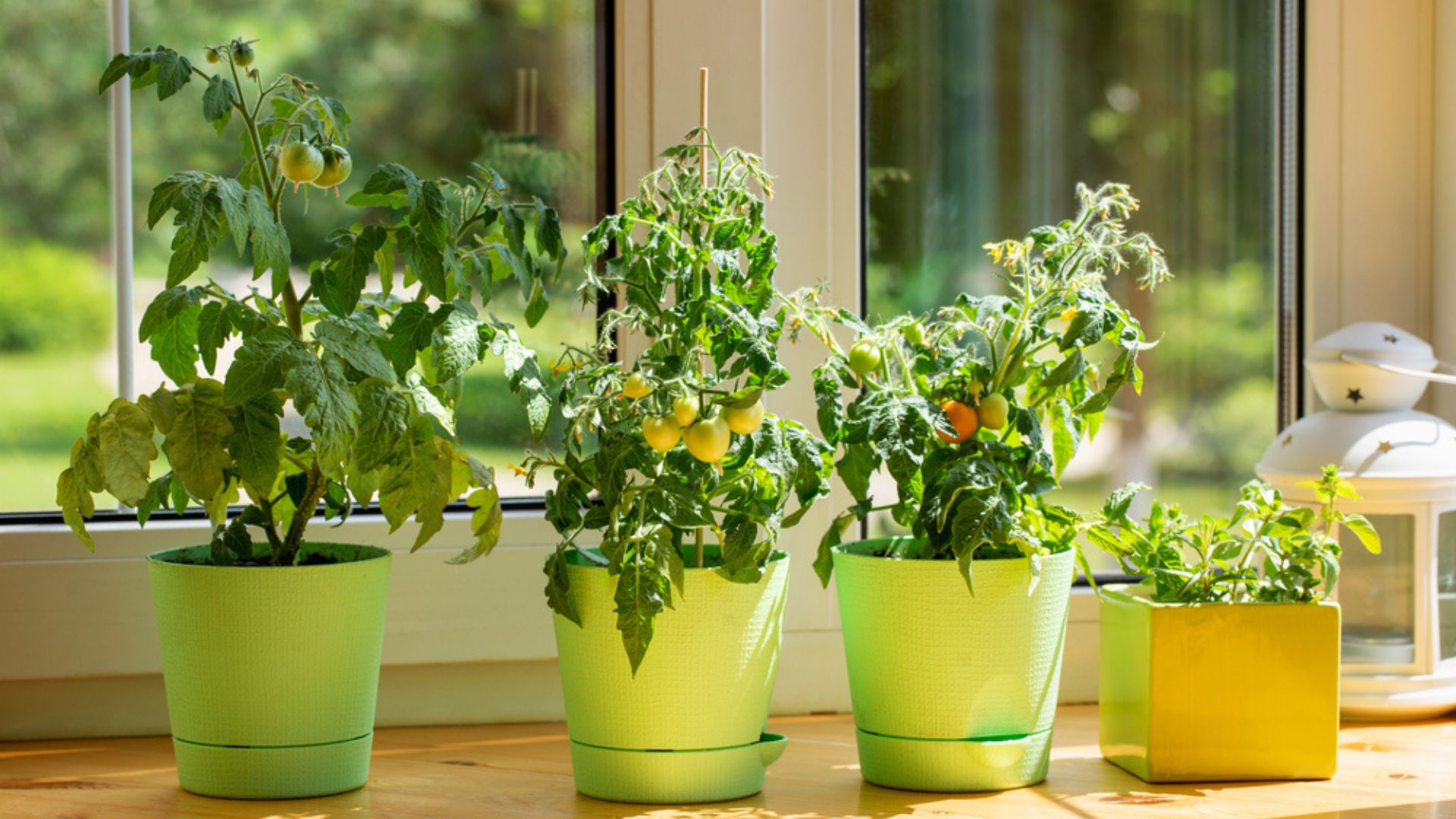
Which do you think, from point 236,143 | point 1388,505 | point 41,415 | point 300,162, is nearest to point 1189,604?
point 1388,505

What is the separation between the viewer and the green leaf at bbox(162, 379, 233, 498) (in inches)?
49.7

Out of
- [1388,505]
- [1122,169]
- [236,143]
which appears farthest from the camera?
[1122,169]

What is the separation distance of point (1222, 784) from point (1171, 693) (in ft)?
0.36

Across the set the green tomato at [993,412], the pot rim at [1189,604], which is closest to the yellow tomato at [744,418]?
the green tomato at [993,412]

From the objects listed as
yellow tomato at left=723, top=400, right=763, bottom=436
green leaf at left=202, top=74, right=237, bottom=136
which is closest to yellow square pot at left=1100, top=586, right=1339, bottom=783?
yellow tomato at left=723, top=400, right=763, bottom=436

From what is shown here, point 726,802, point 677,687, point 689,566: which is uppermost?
point 689,566

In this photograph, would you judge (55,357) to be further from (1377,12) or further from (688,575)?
(1377,12)

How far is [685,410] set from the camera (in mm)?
1238

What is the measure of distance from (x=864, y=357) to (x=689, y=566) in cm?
26

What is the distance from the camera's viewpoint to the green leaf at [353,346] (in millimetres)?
1259

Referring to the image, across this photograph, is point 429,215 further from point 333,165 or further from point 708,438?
point 708,438

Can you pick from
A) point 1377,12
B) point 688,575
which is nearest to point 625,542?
point 688,575

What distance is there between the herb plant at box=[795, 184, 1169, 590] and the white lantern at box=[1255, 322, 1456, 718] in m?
0.38

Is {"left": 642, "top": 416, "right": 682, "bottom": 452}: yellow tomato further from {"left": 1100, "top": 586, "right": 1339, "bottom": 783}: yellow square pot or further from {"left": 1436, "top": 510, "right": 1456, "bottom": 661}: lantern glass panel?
{"left": 1436, "top": 510, "right": 1456, "bottom": 661}: lantern glass panel
